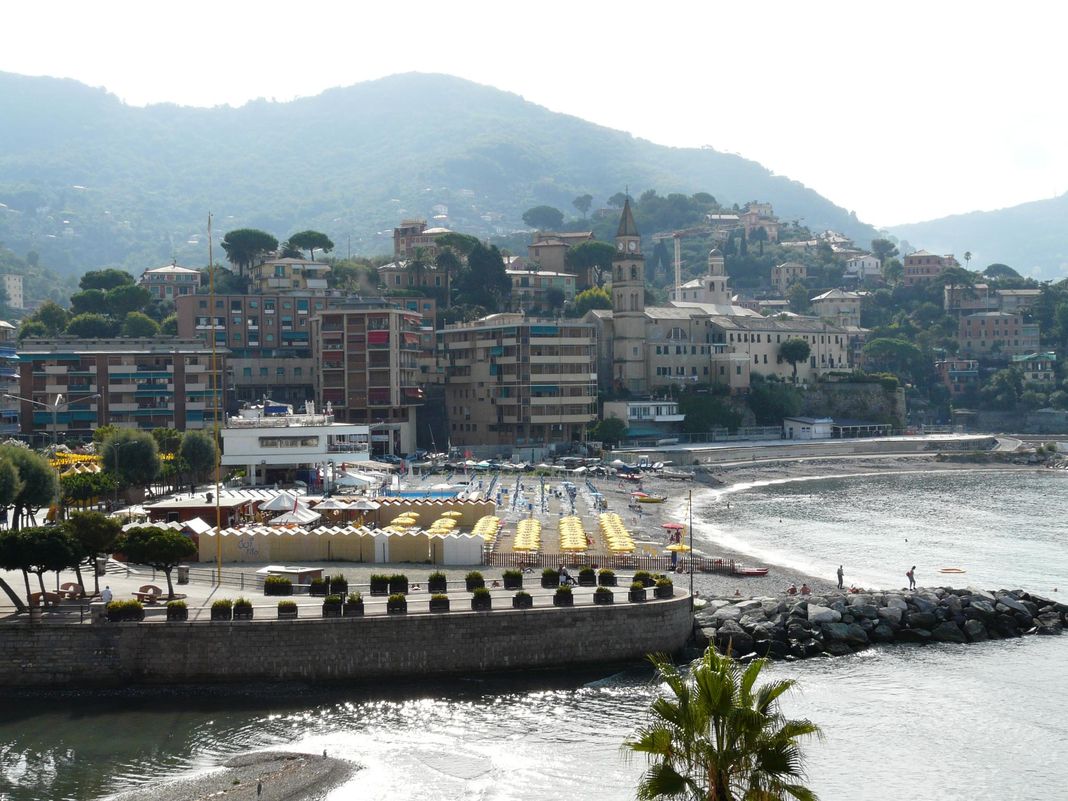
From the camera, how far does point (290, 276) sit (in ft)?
438

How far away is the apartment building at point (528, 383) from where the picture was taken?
359ft

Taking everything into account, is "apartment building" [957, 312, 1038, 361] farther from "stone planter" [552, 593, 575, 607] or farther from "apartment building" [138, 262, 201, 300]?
"stone planter" [552, 593, 575, 607]

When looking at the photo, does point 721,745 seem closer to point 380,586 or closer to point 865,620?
point 380,586

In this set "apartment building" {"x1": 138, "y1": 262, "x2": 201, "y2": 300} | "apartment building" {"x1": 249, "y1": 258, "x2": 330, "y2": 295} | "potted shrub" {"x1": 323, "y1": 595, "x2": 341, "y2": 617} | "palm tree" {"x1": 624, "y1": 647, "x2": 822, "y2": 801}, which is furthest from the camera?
"apartment building" {"x1": 138, "y1": 262, "x2": 201, "y2": 300}

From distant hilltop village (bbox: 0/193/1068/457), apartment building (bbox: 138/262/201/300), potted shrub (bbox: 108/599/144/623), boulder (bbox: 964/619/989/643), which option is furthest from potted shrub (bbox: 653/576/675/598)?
apartment building (bbox: 138/262/201/300)

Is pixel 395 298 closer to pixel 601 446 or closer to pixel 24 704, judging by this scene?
pixel 601 446

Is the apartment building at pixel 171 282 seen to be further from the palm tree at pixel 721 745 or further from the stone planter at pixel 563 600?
the palm tree at pixel 721 745

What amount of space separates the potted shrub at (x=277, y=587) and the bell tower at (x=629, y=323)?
8666 cm

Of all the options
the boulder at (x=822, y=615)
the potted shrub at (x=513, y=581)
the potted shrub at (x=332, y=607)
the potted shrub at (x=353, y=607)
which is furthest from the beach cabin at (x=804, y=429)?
the potted shrub at (x=332, y=607)

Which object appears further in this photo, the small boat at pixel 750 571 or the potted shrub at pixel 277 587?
the small boat at pixel 750 571

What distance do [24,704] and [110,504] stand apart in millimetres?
26863

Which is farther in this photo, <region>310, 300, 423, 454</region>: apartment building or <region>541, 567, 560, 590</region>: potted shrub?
<region>310, 300, 423, 454</region>: apartment building

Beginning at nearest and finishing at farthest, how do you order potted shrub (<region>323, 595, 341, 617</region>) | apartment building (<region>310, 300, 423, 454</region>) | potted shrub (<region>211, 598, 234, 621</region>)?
potted shrub (<region>211, 598, 234, 621</region>), potted shrub (<region>323, 595, 341, 617</region>), apartment building (<region>310, 300, 423, 454</region>)

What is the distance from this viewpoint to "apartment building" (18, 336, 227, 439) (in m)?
97.1
